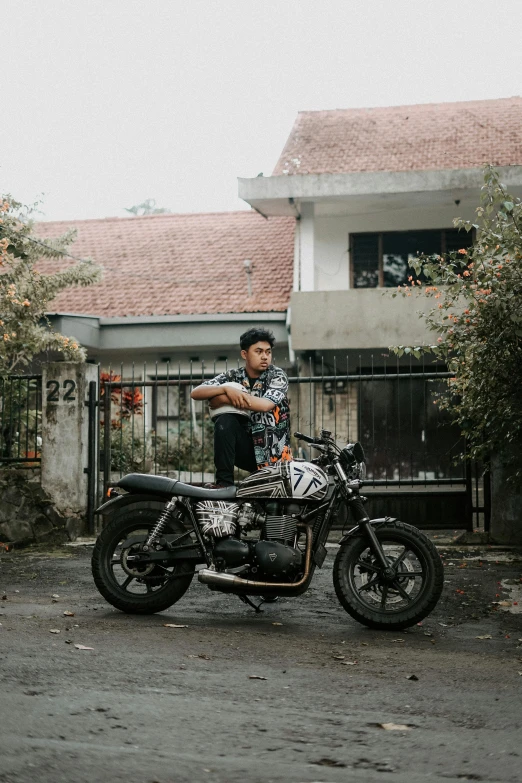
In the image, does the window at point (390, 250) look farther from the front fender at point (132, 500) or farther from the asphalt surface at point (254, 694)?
the front fender at point (132, 500)

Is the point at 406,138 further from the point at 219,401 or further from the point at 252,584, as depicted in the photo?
the point at 252,584

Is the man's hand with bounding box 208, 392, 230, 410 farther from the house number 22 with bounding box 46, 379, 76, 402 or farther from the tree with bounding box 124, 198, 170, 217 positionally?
the tree with bounding box 124, 198, 170, 217

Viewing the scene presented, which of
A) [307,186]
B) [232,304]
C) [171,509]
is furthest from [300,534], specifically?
[232,304]

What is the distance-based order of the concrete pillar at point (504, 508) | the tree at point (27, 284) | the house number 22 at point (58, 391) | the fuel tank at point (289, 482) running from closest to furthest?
the fuel tank at point (289, 482), the concrete pillar at point (504, 508), the house number 22 at point (58, 391), the tree at point (27, 284)

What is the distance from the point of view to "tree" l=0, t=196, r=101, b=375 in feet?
43.7

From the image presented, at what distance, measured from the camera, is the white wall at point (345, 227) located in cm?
1980

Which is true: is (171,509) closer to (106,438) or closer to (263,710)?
(263,710)

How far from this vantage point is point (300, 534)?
6.50 m

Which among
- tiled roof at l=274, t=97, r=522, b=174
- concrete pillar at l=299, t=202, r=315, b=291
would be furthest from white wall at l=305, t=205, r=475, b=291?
tiled roof at l=274, t=97, r=522, b=174

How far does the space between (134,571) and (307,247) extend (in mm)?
13432

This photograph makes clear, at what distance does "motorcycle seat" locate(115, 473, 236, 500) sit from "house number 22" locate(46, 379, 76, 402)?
16.7 ft

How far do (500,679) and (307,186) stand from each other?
1458cm

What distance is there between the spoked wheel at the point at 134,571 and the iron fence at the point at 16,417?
16.9 ft

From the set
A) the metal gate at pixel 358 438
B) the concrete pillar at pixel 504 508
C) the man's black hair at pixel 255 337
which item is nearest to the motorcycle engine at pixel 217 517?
the metal gate at pixel 358 438
